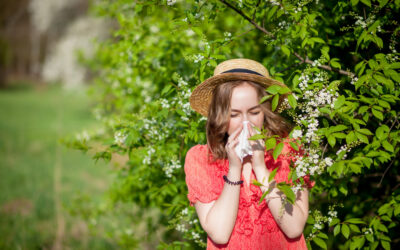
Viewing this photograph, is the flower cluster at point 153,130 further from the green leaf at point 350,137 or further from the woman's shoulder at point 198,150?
the green leaf at point 350,137

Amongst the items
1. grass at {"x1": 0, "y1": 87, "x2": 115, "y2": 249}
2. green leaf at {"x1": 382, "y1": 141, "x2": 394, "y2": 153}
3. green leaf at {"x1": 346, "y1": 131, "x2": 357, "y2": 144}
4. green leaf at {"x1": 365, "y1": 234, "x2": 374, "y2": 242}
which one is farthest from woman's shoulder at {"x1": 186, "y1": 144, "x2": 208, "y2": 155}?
grass at {"x1": 0, "y1": 87, "x2": 115, "y2": 249}

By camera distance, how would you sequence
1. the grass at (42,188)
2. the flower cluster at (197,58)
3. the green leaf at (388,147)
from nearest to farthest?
the green leaf at (388,147)
the flower cluster at (197,58)
the grass at (42,188)

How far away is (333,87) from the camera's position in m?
1.58

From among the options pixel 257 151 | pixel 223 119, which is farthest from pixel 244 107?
pixel 257 151

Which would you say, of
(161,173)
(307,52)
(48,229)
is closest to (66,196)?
(48,229)

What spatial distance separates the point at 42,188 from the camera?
606 centimetres

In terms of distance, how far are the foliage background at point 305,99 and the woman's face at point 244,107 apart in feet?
0.67

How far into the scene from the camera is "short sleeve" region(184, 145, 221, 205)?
1.71 meters

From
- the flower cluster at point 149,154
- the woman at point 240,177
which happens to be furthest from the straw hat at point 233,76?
the flower cluster at point 149,154

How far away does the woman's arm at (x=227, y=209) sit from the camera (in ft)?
5.14

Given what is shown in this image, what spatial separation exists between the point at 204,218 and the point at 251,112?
664 millimetres

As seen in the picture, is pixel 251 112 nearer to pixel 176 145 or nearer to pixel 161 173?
pixel 176 145

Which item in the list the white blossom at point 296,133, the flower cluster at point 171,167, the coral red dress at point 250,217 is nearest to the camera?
the white blossom at point 296,133

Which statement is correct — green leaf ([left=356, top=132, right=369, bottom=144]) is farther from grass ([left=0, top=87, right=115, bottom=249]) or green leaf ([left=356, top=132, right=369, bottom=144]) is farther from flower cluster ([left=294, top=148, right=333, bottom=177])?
grass ([left=0, top=87, right=115, bottom=249])
